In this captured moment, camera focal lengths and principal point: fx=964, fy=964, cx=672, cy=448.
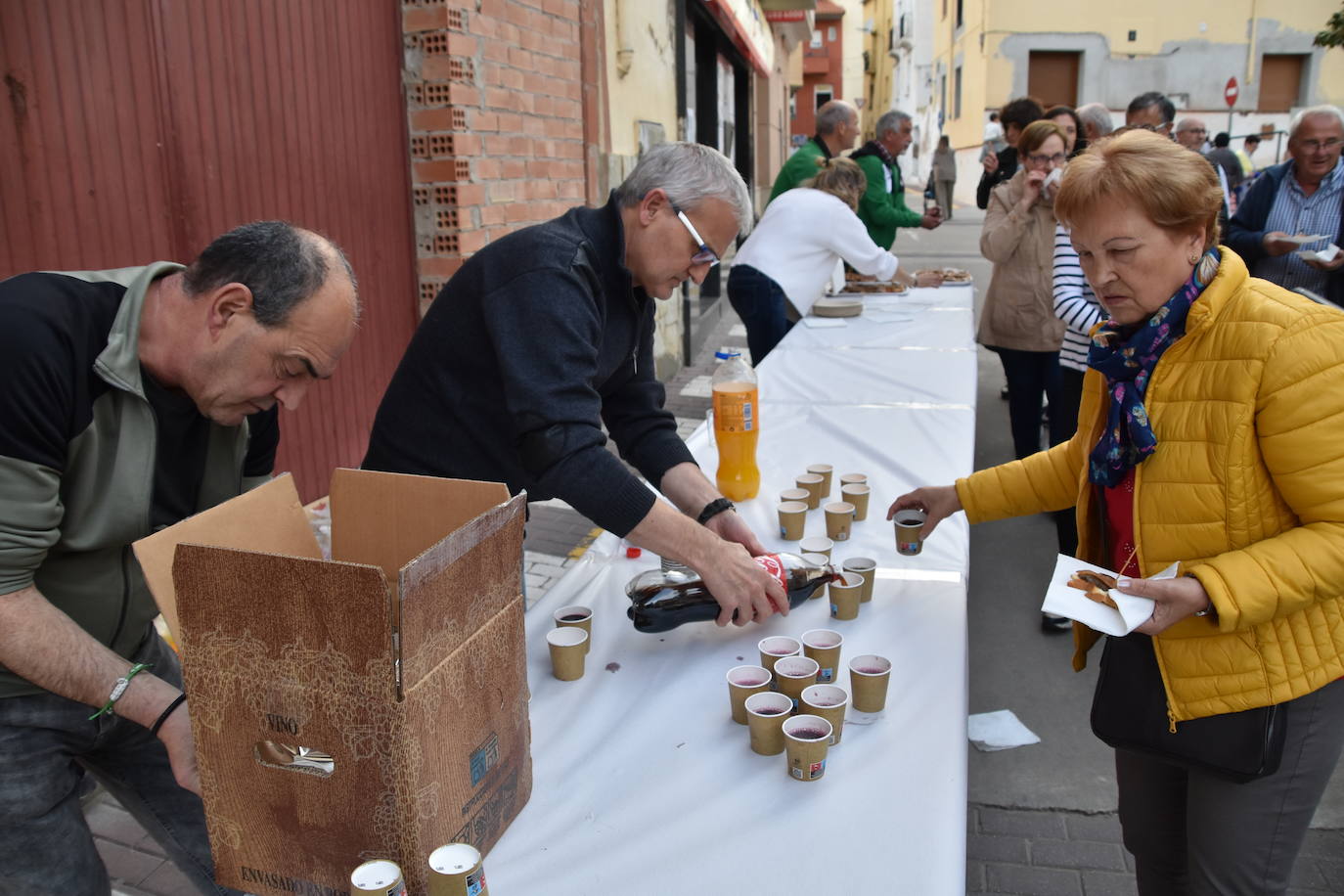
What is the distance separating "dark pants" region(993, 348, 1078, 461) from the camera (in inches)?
182

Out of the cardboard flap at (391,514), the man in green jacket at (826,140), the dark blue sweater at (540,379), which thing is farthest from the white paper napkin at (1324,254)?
the cardboard flap at (391,514)

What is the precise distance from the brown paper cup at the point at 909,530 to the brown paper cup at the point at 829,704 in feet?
2.48

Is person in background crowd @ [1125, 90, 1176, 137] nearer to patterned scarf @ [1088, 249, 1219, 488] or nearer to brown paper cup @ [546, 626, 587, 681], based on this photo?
patterned scarf @ [1088, 249, 1219, 488]

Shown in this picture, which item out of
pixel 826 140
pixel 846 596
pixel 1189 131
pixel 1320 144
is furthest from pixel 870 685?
pixel 1189 131

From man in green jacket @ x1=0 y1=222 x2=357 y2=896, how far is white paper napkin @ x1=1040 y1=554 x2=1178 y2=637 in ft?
4.02

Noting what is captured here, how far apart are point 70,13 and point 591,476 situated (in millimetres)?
2150

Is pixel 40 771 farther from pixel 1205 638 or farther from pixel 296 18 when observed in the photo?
pixel 296 18

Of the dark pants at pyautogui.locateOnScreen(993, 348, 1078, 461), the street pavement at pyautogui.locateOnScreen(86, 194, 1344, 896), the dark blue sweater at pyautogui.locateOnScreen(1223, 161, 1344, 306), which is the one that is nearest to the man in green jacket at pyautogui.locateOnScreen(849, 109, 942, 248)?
the dark blue sweater at pyautogui.locateOnScreen(1223, 161, 1344, 306)

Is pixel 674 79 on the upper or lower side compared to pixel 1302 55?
lower

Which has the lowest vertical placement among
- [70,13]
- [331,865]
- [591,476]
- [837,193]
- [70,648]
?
[331,865]

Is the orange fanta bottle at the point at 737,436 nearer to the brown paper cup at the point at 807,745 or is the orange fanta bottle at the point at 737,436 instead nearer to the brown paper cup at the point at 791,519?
the brown paper cup at the point at 791,519

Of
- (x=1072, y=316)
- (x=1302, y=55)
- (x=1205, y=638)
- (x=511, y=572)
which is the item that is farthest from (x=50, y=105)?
(x=1302, y=55)

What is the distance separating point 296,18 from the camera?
11.6ft

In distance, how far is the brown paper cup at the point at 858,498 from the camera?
257 centimetres
